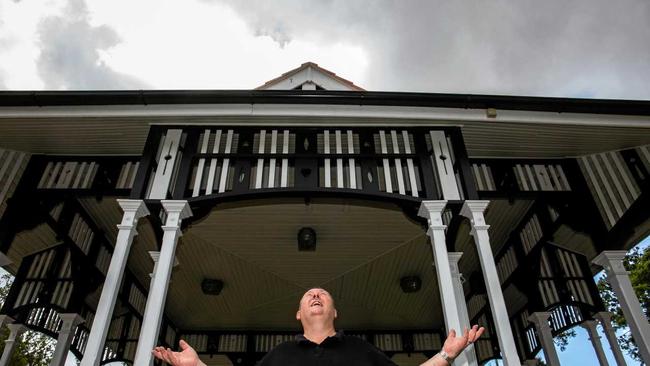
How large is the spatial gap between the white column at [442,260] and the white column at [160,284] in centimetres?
305

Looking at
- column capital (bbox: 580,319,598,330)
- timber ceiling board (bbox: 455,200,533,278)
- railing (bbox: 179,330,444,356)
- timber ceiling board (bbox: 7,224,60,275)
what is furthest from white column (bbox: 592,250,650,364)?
timber ceiling board (bbox: 7,224,60,275)

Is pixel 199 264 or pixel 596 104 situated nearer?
pixel 596 104

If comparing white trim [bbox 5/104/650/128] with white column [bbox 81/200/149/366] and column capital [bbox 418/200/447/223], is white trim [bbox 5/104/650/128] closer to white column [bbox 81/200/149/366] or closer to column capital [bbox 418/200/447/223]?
column capital [bbox 418/200/447/223]

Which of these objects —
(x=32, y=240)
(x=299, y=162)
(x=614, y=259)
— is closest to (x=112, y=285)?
(x=299, y=162)

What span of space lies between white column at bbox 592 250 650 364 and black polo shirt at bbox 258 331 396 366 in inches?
199

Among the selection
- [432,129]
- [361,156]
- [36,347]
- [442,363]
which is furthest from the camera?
[36,347]

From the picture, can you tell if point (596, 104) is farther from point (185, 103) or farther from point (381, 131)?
point (185, 103)

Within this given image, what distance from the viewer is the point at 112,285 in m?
4.62

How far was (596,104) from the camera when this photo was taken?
5758 millimetres

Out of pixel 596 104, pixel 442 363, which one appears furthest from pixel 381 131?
pixel 442 363

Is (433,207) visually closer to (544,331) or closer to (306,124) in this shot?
(306,124)

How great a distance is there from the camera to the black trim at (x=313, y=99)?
18.3ft

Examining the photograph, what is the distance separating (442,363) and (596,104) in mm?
5209

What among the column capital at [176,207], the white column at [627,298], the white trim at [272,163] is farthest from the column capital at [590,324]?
the column capital at [176,207]
